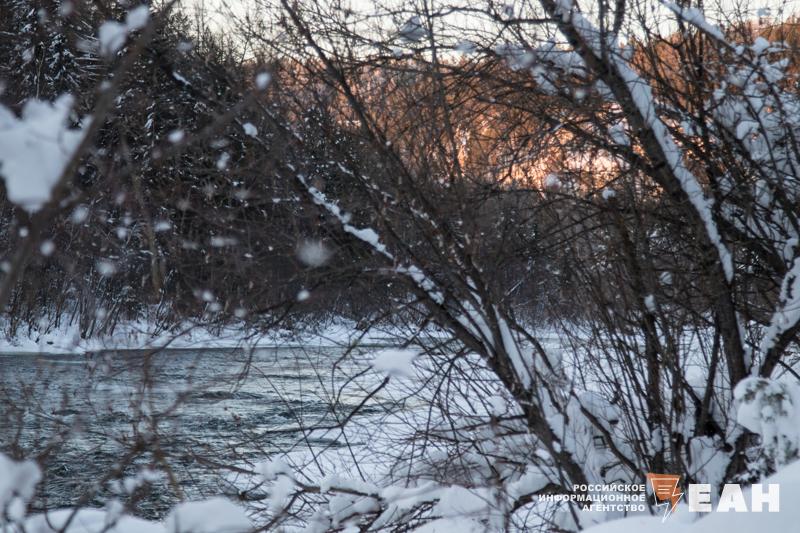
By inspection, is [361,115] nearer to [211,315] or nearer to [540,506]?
[211,315]

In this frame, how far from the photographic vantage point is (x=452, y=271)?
340cm

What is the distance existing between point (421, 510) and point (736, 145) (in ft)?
8.58

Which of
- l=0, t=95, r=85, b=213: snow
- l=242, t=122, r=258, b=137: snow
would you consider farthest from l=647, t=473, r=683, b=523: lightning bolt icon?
l=0, t=95, r=85, b=213: snow

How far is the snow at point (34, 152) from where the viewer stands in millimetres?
1004

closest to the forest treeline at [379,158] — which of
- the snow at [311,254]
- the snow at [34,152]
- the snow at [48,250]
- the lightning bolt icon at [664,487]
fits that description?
the snow at [311,254]

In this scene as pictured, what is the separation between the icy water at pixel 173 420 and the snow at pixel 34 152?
3.65ft

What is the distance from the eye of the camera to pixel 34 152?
106 centimetres

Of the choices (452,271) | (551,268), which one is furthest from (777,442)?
(551,268)

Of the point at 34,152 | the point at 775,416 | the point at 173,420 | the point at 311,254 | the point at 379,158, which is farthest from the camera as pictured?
the point at 173,420

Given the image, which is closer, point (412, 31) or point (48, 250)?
point (48, 250)

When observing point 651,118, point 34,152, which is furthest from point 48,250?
point 651,118

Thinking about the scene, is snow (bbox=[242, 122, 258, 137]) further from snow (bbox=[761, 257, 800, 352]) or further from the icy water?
snow (bbox=[761, 257, 800, 352])

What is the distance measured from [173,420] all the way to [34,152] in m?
6.47

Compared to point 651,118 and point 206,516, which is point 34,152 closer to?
point 206,516
